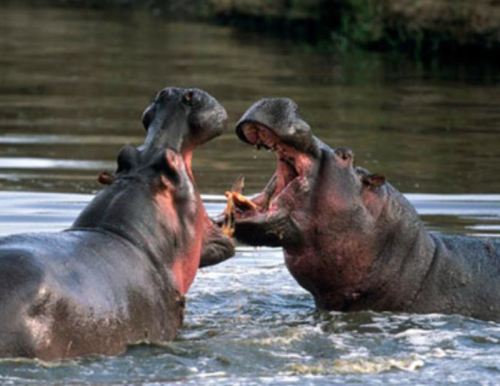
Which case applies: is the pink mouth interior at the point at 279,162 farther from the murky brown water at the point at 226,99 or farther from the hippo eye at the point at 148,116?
the murky brown water at the point at 226,99

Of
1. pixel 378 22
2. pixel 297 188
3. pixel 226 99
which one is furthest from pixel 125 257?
pixel 378 22

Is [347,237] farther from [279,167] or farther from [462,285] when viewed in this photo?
[462,285]

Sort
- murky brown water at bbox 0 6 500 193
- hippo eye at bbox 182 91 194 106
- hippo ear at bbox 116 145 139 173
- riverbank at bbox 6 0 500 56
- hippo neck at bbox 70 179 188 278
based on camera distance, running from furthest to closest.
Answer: riverbank at bbox 6 0 500 56 < murky brown water at bbox 0 6 500 193 < hippo eye at bbox 182 91 194 106 < hippo ear at bbox 116 145 139 173 < hippo neck at bbox 70 179 188 278

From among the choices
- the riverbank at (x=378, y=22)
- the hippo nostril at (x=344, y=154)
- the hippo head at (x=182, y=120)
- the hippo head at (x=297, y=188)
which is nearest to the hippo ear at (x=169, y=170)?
the hippo head at (x=182, y=120)

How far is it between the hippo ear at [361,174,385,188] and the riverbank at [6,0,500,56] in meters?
14.6

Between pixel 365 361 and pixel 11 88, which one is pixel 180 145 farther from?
pixel 11 88

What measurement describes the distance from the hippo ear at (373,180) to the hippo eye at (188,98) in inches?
53.9

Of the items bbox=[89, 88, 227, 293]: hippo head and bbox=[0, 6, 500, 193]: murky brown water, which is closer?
bbox=[89, 88, 227, 293]: hippo head

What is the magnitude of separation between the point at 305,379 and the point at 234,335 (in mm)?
1144

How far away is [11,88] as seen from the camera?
65.5ft

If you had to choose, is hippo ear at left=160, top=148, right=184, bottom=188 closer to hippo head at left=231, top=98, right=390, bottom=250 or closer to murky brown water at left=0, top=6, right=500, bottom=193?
hippo head at left=231, top=98, right=390, bottom=250

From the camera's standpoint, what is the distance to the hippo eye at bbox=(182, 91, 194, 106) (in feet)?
23.7

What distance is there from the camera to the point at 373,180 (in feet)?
27.1

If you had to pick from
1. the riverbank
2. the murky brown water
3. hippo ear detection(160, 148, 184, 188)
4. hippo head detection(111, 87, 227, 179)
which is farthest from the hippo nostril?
the riverbank
